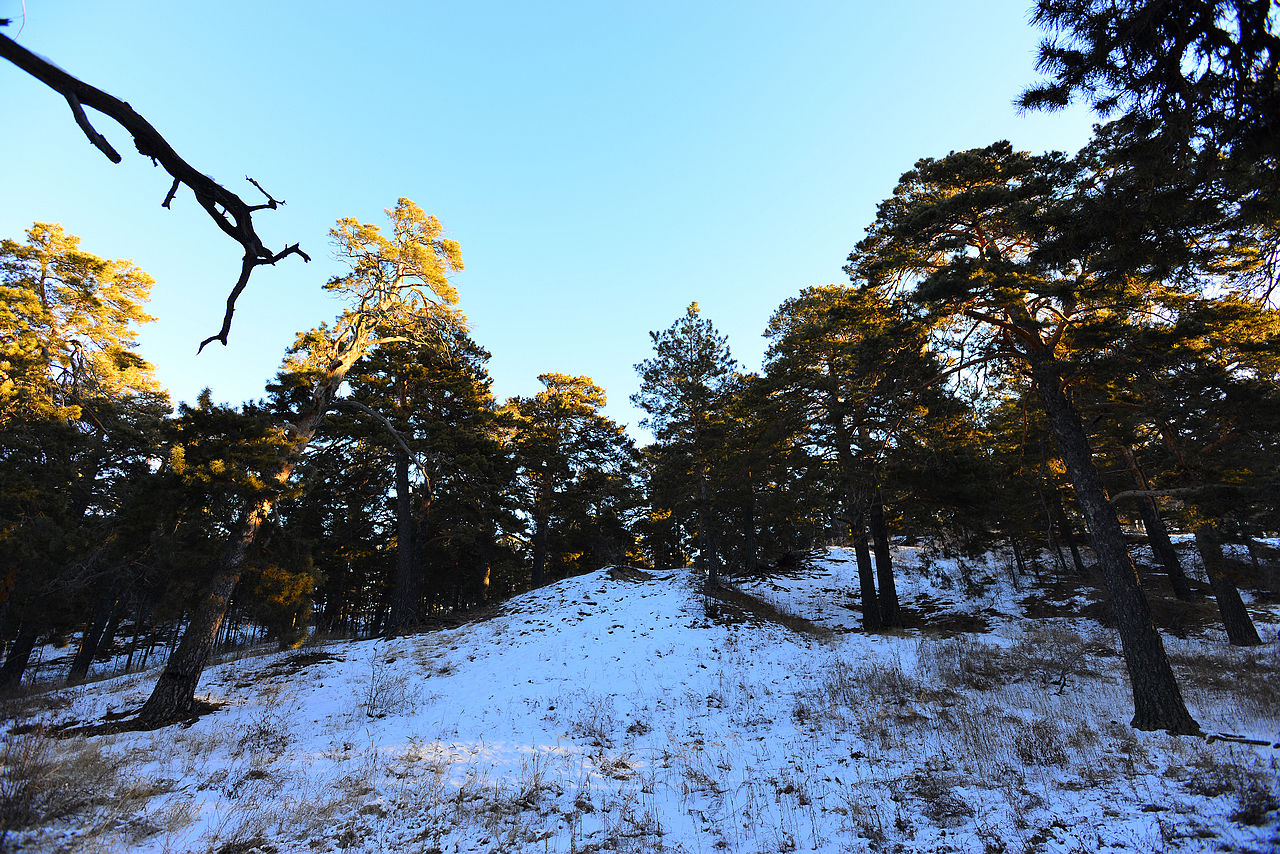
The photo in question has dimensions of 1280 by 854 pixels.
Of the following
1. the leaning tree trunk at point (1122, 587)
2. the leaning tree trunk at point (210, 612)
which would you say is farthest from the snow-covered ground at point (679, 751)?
the leaning tree trunk at point (210, 612)

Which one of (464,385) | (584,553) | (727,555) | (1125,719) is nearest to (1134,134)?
(1125,719)

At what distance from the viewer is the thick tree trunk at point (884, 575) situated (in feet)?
60.1

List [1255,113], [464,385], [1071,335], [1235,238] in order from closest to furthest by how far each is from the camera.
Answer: [1255,113] → [1235,238] → [1071,335] → [464,385]

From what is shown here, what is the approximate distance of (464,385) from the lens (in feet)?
72.1

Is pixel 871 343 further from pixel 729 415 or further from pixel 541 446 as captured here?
pixel 541 446

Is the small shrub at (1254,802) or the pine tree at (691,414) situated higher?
the pine tree at (691,414)

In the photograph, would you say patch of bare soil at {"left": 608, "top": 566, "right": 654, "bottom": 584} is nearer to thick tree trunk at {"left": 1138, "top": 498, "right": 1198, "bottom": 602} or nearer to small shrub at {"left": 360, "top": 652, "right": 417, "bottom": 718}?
small shrub at {"left": 360, "top": 652, "right": 417, "bottom": 718}

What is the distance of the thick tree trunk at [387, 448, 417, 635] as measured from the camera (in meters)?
19.7

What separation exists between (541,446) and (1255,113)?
25.9 metres

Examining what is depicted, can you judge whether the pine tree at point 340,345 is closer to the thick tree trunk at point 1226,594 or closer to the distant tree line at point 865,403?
the distant tree line at point 865,403

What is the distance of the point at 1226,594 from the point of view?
51.6ft

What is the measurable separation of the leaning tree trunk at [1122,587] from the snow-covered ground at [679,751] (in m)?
0.55

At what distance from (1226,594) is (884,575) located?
31.7ft

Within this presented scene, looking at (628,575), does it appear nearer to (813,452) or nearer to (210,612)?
(813,452)
